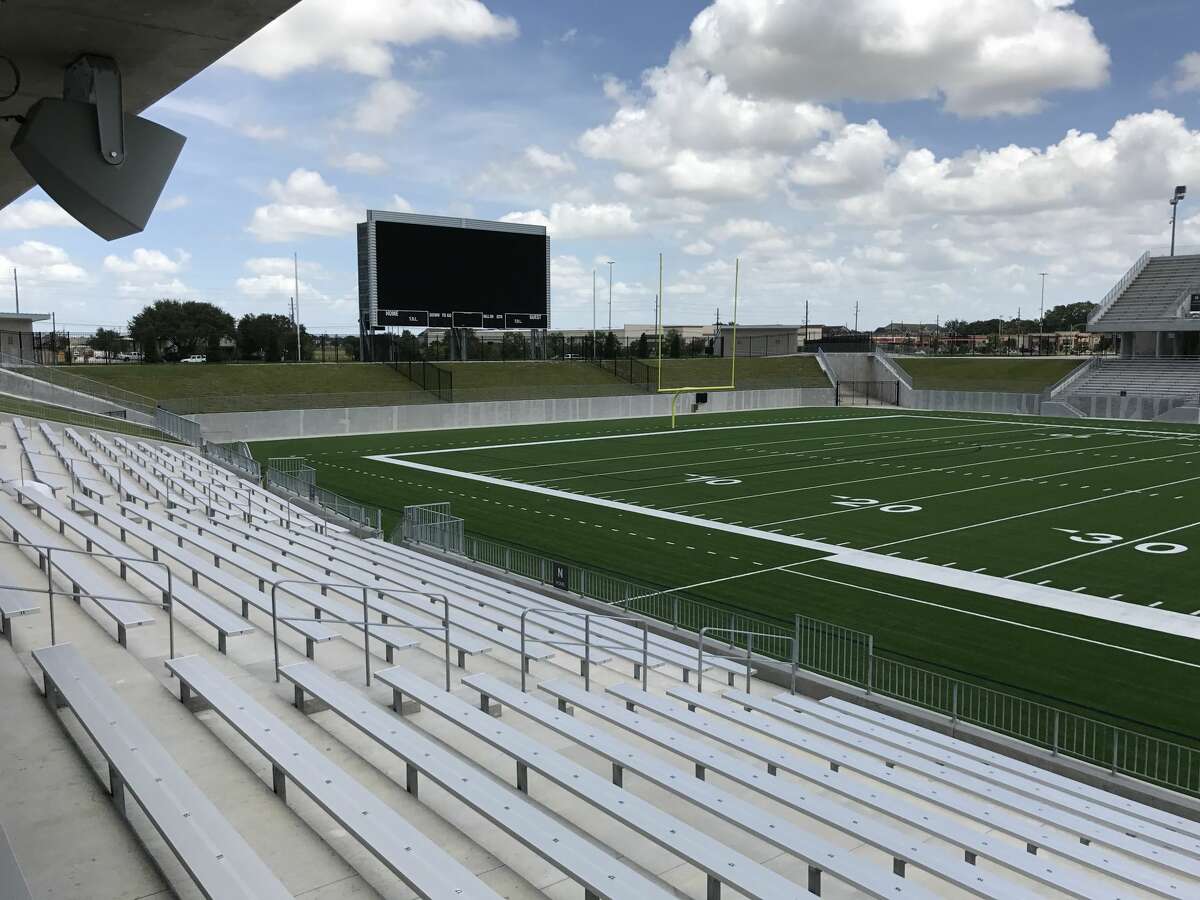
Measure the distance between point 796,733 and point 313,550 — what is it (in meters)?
8.25

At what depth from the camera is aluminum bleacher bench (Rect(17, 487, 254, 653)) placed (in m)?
8.15

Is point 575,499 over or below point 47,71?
below

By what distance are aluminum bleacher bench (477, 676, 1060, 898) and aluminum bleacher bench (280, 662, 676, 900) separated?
68 cm

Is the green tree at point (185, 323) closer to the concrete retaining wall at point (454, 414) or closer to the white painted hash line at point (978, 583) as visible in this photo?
the concrete retaining wall at point (454, 414)

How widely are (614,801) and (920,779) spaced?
9.97 ft

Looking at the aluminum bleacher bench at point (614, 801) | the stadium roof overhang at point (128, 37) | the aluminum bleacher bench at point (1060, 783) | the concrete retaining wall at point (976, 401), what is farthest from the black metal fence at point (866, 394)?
the stadium roof overhang at point (128, 37)

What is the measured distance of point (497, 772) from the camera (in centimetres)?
627

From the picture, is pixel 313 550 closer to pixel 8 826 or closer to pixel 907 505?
pixel 8 826

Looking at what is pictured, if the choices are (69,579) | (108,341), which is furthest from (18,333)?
(69,579)

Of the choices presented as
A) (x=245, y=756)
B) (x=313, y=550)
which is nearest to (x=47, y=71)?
(x=245, y=756)

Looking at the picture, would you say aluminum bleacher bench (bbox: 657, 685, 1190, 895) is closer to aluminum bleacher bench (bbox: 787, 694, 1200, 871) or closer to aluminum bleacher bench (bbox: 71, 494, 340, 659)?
aluminum bleacher bench (bbox: 787, 694, 1200, 871)

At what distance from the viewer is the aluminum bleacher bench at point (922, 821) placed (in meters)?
5.25

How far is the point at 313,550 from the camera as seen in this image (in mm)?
13625

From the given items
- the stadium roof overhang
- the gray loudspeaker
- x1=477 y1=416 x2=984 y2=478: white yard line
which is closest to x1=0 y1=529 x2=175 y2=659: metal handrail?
the gray loudspeaker
